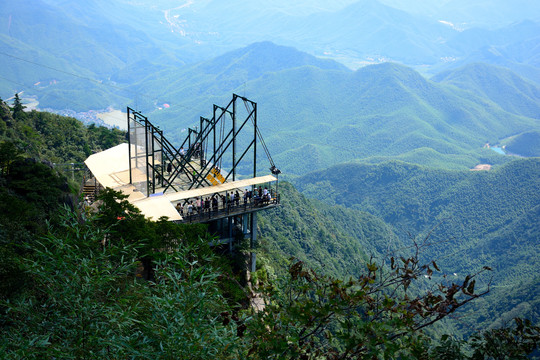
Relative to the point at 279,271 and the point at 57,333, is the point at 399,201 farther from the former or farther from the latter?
the point at 57,333

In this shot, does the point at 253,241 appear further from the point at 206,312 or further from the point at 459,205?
the point at 459,205

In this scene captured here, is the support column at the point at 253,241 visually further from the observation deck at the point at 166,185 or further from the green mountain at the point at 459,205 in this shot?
the green mountain at the point at 459,205

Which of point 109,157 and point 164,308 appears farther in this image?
point 109,157

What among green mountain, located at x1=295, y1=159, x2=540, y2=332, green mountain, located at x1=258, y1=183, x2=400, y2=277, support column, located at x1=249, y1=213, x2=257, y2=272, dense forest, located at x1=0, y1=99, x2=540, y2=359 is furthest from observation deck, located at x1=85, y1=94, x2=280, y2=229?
green mountain, located at x1=295, y1=159, x2=540, y2=332

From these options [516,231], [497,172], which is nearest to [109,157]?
[516,231]

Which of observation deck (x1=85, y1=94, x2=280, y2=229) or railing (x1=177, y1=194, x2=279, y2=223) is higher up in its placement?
observation deck (x1=85, y1=94, x2=280, y2=229)

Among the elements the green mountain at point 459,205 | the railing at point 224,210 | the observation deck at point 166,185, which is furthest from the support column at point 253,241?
the green mountain at point 459,205

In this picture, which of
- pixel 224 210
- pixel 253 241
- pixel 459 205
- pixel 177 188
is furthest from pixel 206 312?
pixel 459 205

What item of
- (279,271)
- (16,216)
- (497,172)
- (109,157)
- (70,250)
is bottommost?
(279,271)

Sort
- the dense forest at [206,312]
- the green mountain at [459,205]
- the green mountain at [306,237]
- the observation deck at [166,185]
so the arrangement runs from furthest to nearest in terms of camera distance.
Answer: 1. the green mountain at [459,205]
2. the green mountain at [306,237]
3. the observation deck at [166,185]
4. the dense forest at [206,312]

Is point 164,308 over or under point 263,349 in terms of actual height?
over

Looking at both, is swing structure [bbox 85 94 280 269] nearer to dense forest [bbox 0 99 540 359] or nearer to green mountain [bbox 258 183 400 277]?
dense forest [bbox 0 99 540 359]
